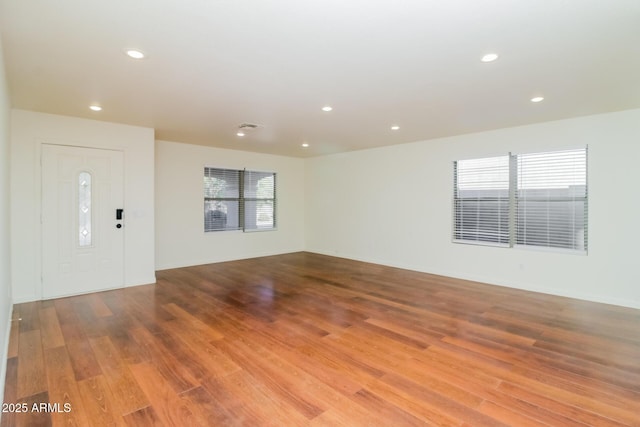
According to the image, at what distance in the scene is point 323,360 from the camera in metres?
2.74

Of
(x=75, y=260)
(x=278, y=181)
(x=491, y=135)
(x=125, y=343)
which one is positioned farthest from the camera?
(x=278, y=181)

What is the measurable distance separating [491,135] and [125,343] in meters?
5.82

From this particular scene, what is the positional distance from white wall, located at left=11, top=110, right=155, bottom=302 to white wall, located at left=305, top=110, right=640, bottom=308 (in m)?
4.18

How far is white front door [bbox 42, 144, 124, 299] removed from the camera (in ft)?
14.6

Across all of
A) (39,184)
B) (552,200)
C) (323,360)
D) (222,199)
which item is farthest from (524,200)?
(39,184)

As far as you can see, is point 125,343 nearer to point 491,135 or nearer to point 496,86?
point 496,86

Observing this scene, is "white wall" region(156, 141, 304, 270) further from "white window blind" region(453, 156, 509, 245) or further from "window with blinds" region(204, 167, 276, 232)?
"white window blind" region(453, 156, 509, 245)

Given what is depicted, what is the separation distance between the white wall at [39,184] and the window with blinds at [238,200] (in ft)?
5.82

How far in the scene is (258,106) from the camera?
405 cm

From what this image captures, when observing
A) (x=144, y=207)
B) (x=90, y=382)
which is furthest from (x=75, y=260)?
(x=90, y=382)

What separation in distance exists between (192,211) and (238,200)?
1.16 meters

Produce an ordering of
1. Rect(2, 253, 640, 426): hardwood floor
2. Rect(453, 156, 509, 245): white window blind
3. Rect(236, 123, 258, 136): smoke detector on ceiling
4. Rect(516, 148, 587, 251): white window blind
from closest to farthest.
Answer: Rect(2, 253, 640, 426): hardwood floor
Rect(516, 148, 587, 251): white window blind
Rect(236, 123, 258, 136): smoke detector on ceiling
Rect(453, 156, 509, 245): white window blind

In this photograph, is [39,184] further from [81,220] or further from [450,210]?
[450,210]

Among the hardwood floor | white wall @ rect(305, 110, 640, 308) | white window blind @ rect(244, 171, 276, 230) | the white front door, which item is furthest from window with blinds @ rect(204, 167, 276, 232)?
the hardwood floor
